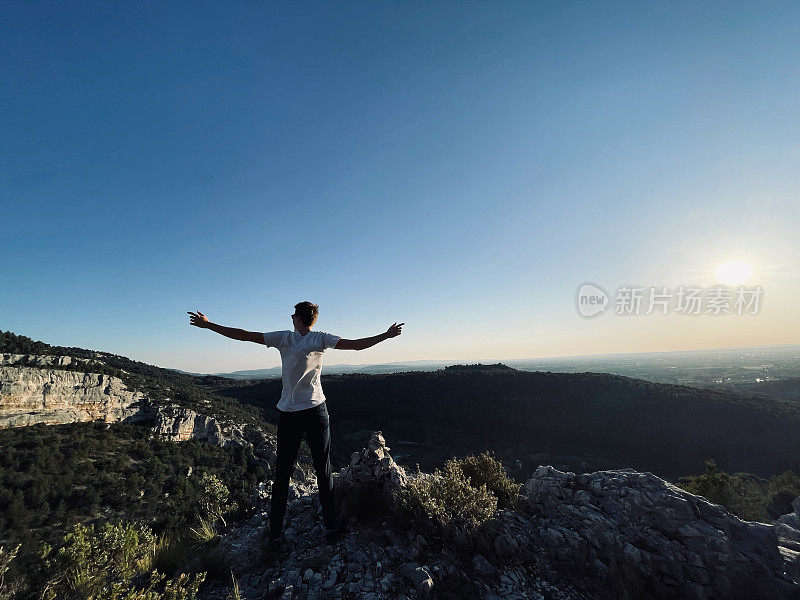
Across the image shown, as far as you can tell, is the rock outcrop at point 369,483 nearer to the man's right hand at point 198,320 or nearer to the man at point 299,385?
the man at point 299,385

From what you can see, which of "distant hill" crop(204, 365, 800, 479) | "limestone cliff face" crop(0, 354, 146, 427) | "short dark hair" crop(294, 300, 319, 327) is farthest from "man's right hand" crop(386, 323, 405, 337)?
"limestone cliff face" crop(0, 354, 146, 427)

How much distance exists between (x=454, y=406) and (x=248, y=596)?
270 feet

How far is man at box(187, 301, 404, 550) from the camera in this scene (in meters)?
3.99

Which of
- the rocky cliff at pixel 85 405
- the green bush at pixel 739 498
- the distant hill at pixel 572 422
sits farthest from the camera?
the distant hill at pixel 572 422

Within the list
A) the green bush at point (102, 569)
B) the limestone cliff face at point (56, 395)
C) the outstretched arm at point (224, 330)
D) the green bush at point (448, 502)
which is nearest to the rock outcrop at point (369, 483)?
the green bush at point (448, 502)

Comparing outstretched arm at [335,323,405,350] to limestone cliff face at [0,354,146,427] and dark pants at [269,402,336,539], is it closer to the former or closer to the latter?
dark pants at [269,402,336,539]

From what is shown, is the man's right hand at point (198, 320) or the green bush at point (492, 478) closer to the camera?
the man's right hand at point (198, 320)

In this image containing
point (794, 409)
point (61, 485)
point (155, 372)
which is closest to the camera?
point (61, 485)

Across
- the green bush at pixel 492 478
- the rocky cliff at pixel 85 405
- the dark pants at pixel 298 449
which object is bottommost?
the rocky cliff at pixel 85 405

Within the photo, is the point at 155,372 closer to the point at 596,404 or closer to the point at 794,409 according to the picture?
the point at 596,404

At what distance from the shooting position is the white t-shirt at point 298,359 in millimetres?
4082

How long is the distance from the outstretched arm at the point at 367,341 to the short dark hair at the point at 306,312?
2.02 feet

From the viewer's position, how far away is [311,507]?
19.1ft

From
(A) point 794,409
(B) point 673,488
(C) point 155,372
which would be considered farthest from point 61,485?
(A) point 794,409
